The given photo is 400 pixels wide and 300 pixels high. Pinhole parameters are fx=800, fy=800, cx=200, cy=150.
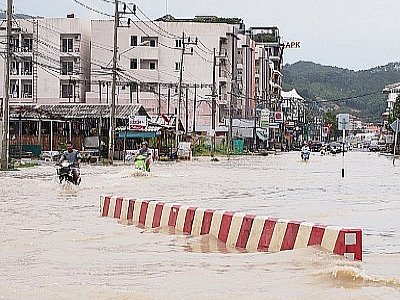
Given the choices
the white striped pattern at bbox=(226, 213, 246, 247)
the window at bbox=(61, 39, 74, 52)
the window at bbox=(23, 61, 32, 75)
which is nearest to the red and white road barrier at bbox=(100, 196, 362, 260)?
the white striped pattern at bbox=(226, 213, 246, 247)

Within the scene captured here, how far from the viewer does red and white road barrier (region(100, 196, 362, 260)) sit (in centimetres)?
1118

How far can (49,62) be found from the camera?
292ft

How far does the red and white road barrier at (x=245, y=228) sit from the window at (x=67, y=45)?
7315 cm

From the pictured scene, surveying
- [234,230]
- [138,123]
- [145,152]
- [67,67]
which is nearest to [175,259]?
[234,230]

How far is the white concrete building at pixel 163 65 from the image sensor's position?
89.1 meters

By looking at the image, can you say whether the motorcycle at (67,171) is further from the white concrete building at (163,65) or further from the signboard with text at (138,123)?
the white concrete building at (163,65)

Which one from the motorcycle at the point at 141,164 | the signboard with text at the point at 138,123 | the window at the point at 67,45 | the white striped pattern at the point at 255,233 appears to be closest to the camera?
the white striped pattern at the point at 255,233

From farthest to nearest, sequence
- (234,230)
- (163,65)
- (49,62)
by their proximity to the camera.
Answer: (163,65), (49,62), (234,230)

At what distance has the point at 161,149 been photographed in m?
61.5

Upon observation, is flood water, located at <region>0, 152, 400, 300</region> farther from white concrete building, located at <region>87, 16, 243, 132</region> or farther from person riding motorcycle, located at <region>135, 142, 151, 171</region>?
white concrete building, located at <region>87, 16, 243, 132</region>

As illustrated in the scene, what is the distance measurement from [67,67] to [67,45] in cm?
243

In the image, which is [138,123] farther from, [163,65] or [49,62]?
[163,65]

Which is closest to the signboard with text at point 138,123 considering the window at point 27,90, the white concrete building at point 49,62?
the white concrete building at point 49,62

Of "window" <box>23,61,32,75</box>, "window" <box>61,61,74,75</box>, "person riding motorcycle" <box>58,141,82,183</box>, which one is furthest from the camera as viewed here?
"window" <box>23,61,32,75</box>
